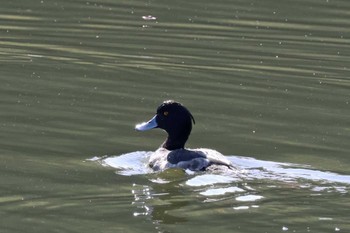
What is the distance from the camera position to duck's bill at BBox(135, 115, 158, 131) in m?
16.6

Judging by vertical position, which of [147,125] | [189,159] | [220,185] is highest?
[147,125]

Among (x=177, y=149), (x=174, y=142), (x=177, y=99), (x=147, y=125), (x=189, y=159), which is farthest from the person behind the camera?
(x=177, y=99)

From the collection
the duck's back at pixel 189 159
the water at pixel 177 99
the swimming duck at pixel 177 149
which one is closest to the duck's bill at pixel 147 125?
the swimming duck at pixel 177 149

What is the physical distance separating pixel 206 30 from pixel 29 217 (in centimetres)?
1178

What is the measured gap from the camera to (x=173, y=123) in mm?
16719

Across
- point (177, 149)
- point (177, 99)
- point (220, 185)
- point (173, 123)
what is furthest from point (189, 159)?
point (177, 99)

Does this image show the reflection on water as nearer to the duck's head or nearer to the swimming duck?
the swimming duck

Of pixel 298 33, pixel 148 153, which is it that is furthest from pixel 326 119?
pixel 298 33

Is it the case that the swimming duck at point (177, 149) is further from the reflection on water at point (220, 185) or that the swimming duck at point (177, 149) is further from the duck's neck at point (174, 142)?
the reflection on water at point (220, 185)

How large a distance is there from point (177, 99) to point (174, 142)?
2.32 meters

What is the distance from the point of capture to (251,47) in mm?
22688

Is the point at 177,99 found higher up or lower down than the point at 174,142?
higher up

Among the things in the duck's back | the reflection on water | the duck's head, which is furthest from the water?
the duck's head

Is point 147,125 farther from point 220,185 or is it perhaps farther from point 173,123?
Answer: point 220,185
